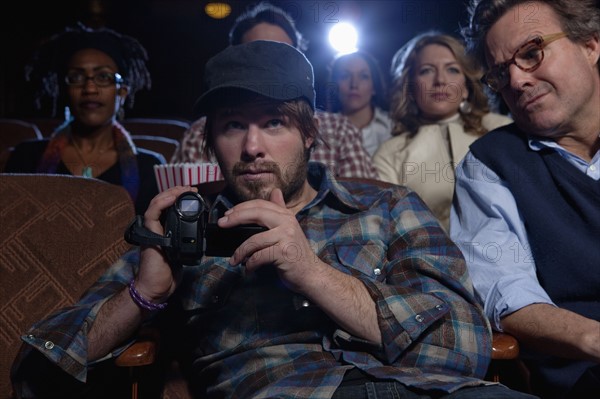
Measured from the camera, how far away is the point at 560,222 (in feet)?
4.73

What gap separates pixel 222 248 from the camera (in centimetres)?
116

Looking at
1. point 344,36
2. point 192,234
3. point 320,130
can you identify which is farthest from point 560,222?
point 344,36

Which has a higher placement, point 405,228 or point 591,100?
point 591,100

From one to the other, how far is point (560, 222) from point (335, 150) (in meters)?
1.34

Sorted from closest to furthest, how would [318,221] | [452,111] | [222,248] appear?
[222,248] < [318,221] < [452,111]

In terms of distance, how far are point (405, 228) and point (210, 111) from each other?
1.71 feet

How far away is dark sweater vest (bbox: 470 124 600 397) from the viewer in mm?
1409

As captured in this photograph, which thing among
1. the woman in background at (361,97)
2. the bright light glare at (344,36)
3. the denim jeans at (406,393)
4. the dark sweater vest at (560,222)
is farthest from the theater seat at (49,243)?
the bright light glare at (344,36)

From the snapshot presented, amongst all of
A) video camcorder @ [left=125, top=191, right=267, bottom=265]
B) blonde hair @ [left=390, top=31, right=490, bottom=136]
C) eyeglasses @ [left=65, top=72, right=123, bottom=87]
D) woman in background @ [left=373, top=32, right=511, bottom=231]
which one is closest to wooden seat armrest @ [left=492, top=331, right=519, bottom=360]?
video camcorder @ [left=125, top=191, right=267, bottom=265]

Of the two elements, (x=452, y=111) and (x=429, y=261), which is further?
(x=452, y=111)

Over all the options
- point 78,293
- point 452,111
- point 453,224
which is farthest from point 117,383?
point 452,111

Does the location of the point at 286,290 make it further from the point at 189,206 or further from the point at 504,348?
the point at 504,348

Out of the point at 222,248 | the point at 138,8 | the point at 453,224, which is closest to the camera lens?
the point at 222,248

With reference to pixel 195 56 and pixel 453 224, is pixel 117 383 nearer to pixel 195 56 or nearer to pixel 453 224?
pixel 453 224
